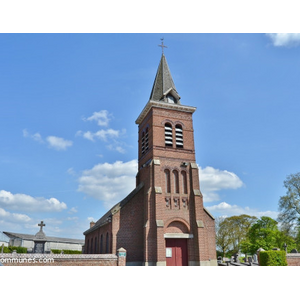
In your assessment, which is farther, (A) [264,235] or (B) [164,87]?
(A) [264,235]

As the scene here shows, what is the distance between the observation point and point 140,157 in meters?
31.2

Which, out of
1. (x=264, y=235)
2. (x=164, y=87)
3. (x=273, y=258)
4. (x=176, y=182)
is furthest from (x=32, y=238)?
(x=273, y=258)

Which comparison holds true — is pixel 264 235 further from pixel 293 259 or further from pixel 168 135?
pixel 168 135

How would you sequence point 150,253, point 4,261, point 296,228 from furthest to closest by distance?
1. point 296,228
2. point 150,253
3. point 4,261

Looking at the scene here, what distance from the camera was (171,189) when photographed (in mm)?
25984

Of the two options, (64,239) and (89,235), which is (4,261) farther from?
(64,239)

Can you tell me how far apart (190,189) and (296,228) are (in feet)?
58.9

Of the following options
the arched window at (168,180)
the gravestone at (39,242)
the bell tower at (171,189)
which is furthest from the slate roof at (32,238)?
the arched window at (168,180)

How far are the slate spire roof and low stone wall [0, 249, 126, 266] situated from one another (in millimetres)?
17161

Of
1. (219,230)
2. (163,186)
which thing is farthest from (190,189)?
(219,230)

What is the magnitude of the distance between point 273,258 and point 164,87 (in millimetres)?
20211

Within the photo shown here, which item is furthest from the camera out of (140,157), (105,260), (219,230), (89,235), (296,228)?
(219,230)

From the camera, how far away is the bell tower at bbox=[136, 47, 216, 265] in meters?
24.2

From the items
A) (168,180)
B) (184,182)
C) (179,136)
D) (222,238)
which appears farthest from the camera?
(222,238)
